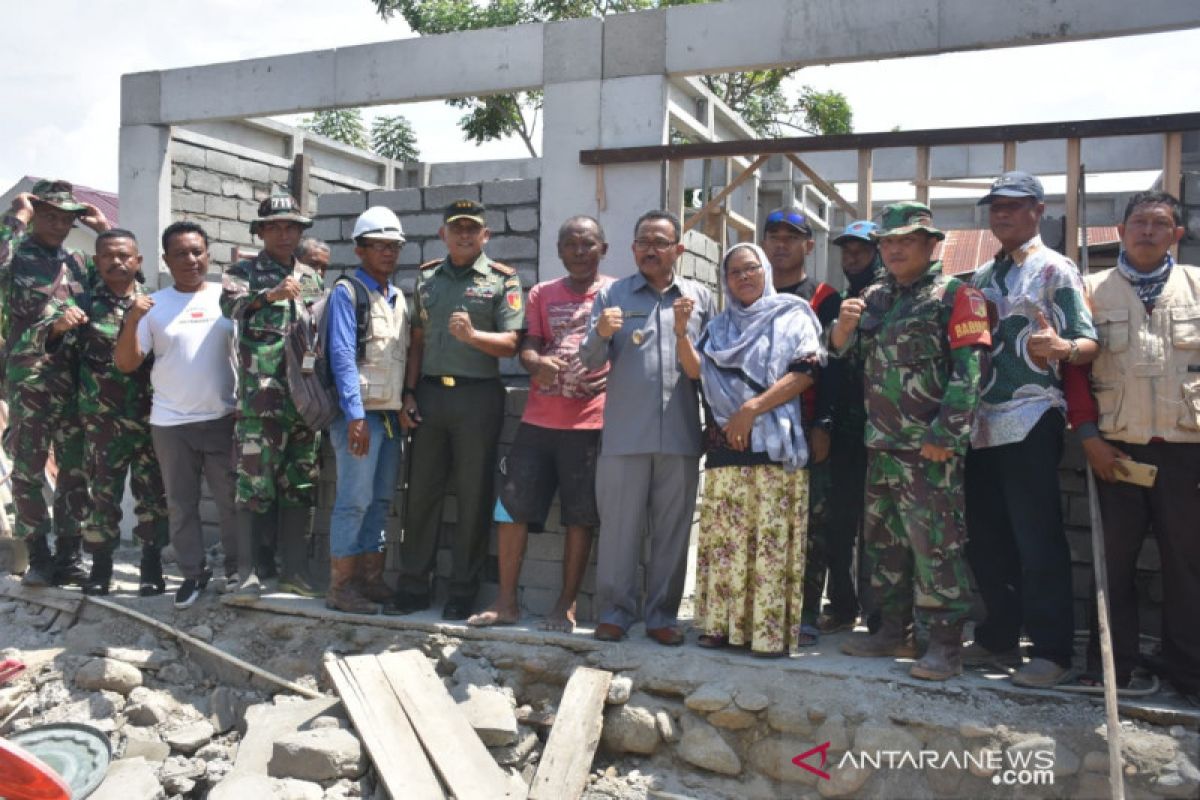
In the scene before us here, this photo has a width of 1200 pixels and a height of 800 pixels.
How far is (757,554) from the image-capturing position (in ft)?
14.2

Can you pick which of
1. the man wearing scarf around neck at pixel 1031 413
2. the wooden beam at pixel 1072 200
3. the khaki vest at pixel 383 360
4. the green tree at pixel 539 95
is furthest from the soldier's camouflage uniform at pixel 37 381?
the green tree at pixel 539 95

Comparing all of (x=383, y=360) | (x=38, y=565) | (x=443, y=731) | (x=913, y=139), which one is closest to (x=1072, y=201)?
(x=913, y=139)

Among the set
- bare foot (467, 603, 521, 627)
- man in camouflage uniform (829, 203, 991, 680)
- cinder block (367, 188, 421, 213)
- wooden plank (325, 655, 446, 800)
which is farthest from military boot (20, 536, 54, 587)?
man in camouflage uniform (829, 203, 991, 680)

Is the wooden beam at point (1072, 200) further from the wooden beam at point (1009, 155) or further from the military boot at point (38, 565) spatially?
the military boot at point (38, 565)

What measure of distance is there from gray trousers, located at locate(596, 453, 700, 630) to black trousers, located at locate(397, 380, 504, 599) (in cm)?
69

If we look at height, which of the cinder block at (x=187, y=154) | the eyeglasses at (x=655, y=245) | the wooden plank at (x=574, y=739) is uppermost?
the cinder block at (x=187, y=154)

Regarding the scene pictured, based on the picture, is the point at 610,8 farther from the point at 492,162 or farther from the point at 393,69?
the point at 393,69

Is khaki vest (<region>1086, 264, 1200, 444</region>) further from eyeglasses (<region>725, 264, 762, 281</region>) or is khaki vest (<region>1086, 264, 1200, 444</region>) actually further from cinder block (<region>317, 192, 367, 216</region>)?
cinder block (<region>317, 192, 367, 216</region>)

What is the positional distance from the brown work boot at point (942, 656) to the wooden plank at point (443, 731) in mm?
1661

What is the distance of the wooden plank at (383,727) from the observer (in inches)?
153

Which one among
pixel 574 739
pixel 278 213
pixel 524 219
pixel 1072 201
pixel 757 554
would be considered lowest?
pixel 574 739

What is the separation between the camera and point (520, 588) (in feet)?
17.3

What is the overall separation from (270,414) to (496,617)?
5.04 feet

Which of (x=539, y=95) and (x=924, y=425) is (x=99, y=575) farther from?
(x=539, y=95)
